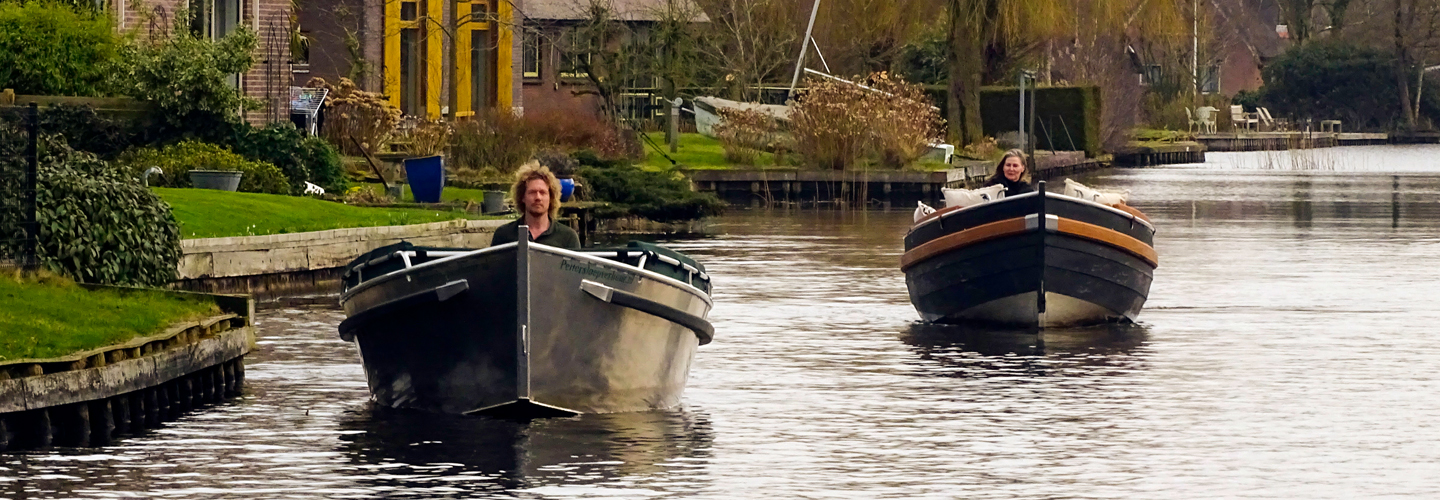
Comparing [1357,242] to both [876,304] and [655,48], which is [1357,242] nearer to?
[876,304]

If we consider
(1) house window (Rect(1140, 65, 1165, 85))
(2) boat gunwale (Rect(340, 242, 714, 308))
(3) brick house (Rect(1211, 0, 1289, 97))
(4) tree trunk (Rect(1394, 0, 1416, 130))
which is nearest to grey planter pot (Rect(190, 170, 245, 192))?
(2) boat gunwale (Rect(340, 242, 714, 308))

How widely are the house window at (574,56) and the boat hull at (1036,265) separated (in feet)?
92.3

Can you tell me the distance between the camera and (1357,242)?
1416 inches

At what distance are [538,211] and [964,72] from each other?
152ft

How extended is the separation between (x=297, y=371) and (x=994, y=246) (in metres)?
6.47

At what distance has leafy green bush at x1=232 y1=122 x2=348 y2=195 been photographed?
30922 mm

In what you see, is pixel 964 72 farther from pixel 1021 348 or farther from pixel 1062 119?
pixel 1021 348

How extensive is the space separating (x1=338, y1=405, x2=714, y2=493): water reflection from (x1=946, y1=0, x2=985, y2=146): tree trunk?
4495cm

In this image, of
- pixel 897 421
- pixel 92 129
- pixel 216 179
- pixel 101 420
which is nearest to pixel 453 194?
pixel 92 129

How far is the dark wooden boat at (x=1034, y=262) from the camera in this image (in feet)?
70.6

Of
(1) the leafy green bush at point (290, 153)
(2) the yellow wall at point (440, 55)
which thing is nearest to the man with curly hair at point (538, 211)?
(1) the leafy green bush at point (290, 153)

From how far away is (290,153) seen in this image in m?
31.2

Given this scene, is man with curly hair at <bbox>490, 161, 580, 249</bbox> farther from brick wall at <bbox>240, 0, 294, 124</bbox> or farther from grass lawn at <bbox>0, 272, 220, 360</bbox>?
brick wall at <bbox>240, 0, 294, 124</bbox>

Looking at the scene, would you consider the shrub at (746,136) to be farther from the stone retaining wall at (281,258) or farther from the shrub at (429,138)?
the stone retaining wall at (281,258)
